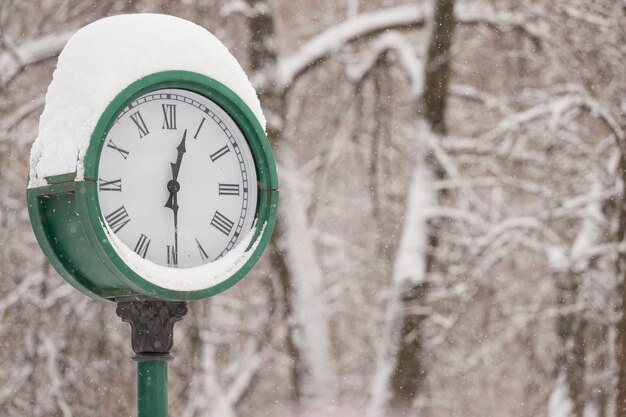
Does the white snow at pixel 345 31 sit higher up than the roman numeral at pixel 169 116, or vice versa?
the white snow at pixel 345 31

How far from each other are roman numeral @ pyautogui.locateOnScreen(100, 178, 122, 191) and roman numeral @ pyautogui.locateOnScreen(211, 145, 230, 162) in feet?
0.86

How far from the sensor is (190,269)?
3.07 meters

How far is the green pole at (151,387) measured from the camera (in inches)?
121

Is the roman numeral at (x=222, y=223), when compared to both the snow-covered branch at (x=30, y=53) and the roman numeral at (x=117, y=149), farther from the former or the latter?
the snow-covered branch at (x=30, y=53)

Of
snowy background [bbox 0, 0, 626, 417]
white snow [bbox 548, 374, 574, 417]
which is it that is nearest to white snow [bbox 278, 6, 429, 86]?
snowy background [bbox 0, 0, 626, 417]

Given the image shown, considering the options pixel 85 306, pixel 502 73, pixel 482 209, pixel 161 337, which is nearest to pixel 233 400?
pixel 85 306

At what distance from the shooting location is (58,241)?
3129 mm

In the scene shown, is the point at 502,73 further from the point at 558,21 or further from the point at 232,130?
the point at 232,130

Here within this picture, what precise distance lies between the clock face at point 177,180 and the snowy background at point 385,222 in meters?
5.16

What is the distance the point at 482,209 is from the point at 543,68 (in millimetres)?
1104

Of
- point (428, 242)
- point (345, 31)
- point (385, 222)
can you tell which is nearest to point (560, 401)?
point (428, 242)

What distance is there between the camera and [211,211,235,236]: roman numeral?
3.15 metres

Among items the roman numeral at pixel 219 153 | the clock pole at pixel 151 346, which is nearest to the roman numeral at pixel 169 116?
the roman numeral at pixel 219 153

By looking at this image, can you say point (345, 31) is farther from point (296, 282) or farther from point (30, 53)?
point (30, 53)
